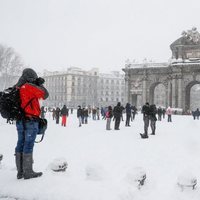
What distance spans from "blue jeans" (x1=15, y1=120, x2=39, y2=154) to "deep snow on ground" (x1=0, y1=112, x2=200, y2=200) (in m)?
0.56

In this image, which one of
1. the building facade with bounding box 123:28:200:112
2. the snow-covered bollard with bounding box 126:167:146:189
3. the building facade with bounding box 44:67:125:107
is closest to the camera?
the snow-covered bollard with bounding box 126:167:146:189

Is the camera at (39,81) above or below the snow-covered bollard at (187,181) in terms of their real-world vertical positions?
above

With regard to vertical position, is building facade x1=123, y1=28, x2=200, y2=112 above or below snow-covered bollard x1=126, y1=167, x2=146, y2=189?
above

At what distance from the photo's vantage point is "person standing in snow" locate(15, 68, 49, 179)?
234 inches

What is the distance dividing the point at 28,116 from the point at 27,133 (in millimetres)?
278

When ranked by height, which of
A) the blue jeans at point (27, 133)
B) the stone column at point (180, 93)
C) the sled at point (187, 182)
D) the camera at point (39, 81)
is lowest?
the sled at point (187, 182)

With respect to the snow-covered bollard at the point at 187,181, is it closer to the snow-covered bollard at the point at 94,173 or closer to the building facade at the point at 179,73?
the snow-covered bollard at the point at 94,173

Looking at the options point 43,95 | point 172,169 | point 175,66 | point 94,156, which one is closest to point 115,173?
point 172,169

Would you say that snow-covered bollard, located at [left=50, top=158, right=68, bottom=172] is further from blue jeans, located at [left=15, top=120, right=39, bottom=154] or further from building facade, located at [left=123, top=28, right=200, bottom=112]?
building facade, located at [left=123, top=28, right=200, bottom=112]

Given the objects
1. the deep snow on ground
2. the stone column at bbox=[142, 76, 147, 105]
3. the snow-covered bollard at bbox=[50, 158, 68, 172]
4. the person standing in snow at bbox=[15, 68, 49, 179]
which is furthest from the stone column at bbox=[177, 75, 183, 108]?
the person standing in snow at bbox=[15, 68, 49, 179]

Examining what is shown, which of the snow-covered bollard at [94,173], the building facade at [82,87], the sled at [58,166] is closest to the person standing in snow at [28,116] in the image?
the sled at [58,166]

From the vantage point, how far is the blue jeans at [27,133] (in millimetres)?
6000

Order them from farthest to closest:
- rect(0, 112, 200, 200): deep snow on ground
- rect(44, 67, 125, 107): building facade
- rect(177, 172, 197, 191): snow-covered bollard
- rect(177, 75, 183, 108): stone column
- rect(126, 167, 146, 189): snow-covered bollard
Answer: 1. rect(44, 67, 125, 107): building facade
2. rect(177, 75, 183, 108): stone column
3. rect(126, 167, 146, 189): snow-covered bollard
4. rect(177, 172, 197, 191): snow-covered bollard
5. rect(0, 112, 200, 200): deep snow on ground

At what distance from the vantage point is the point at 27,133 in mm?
6000
